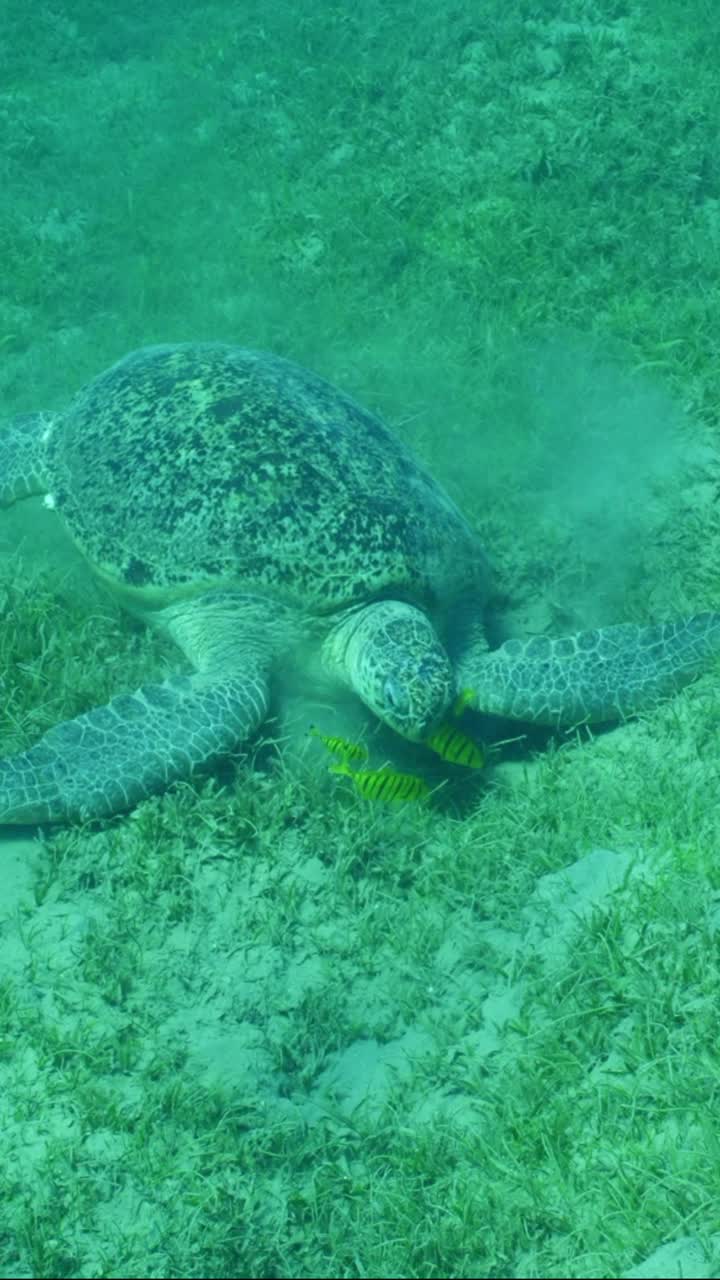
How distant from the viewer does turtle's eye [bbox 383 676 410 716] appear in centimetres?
367

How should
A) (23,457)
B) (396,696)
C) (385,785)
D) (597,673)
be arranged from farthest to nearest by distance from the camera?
1. (23,457)
2. (597,673)
3. (396,696)
4. (385,785)

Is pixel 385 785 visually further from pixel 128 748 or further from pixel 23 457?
pixel 23 457

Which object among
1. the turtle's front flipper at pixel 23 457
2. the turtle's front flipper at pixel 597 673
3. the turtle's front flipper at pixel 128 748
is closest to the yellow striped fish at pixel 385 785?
the turtle's front flipper at pixel 128 748

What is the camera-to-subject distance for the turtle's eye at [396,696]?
3.67 meters

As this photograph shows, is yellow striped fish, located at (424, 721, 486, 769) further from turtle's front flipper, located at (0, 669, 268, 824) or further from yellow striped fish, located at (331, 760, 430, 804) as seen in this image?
turtle's front flipper, located at (0, 669, 268, 824)

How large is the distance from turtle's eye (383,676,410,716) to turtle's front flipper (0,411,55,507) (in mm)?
2473

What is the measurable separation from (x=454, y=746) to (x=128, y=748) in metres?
1.22

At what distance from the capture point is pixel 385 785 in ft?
11.7

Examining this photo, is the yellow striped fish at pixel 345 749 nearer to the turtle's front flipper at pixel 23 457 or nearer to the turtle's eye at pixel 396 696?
the turtle's eye at pixel 396 696

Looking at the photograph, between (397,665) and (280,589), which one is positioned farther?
(280,589)

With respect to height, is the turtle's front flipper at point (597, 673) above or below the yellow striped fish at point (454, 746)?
above

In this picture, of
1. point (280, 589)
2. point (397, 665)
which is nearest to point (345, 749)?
point (397, 665)

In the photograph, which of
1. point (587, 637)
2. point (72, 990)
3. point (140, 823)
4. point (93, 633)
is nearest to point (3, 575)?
point (93, 633)

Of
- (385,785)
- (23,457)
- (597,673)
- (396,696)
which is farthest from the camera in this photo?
(23,457)
